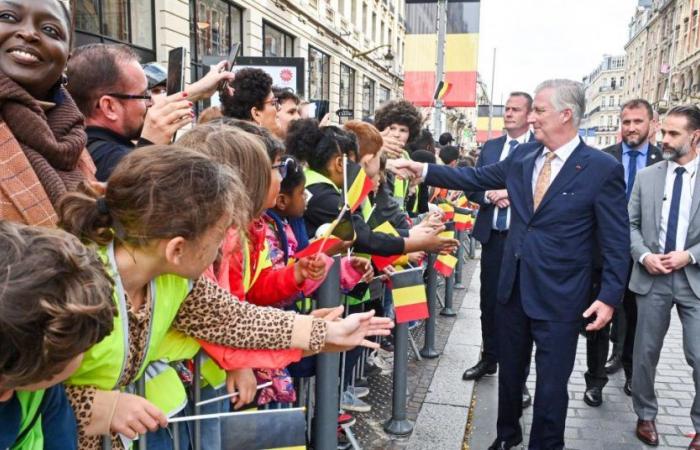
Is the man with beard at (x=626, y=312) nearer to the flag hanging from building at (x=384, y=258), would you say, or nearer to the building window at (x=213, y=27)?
the flag hanging from building at (x=384, y=258)

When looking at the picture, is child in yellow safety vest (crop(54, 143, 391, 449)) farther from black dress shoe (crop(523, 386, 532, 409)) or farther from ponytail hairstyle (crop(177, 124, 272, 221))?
black dress shoe (crop(523, 386, 532, 409))

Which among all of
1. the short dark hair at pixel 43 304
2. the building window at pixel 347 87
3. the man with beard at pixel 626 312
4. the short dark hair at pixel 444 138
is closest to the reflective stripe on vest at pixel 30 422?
the short dark hair at pixel 43 304

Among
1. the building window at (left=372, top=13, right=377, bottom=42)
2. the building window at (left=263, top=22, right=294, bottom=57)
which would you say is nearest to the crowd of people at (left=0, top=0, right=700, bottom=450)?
the building window at (left=263, top=22, right=294, bottom=57)

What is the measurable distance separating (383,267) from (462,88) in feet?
26.0

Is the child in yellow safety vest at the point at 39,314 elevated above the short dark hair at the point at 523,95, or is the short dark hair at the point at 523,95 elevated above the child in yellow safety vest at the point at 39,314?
the short dark hair at the point at 523,95

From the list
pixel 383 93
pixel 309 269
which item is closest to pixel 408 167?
pixel 309 269

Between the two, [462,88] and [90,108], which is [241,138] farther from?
[462,88]

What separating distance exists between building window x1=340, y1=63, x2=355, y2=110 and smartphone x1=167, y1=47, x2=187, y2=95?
23837 millimetres

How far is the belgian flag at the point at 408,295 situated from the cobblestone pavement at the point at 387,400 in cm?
86

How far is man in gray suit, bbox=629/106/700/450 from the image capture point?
3592mm

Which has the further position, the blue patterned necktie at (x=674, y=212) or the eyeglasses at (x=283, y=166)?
the blue patterned necktie at (x=674, y=212)

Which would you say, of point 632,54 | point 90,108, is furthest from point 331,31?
point 632,54

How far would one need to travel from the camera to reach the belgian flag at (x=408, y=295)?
11.0 ft

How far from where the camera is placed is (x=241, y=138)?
6.85 feet
